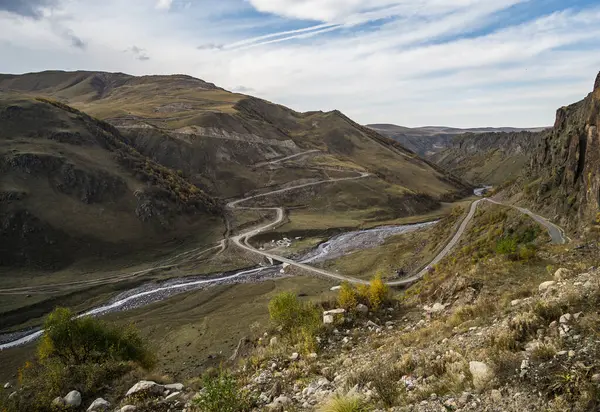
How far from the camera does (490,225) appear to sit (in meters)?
48.2

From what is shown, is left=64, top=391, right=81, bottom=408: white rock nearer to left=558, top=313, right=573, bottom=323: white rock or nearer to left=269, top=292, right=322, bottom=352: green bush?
left=269, top=292, right=322, bottom=352: green bush

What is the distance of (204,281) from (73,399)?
48.2 m

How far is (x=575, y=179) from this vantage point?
39344 mm

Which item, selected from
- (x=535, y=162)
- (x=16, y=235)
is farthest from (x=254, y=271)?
(x=535, y=162)

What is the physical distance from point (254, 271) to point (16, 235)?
4194 cm

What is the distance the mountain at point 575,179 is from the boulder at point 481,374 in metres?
27.1

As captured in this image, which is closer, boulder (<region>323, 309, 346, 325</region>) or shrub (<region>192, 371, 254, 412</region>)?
shrub (<region>192, 371, 254, 412</region>)

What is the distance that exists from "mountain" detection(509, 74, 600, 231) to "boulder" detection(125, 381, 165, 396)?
31.0m

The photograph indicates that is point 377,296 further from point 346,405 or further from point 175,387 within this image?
point 346,405

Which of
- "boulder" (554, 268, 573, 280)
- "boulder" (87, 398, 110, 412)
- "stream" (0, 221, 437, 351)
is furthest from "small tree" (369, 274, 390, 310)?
"stream" (0, 221, 437, 351)

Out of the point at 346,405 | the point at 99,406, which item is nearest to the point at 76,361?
the point at 99,406

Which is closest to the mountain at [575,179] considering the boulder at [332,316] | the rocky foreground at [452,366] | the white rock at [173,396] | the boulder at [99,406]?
the boulder at [332,316]

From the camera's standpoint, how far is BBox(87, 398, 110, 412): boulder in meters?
12.8

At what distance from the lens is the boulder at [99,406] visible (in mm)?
12820
